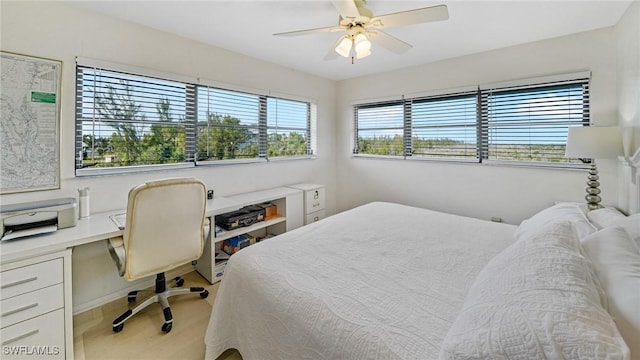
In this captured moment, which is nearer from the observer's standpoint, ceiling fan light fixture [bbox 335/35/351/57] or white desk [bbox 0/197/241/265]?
white desk [bbox 0/197/241/265]

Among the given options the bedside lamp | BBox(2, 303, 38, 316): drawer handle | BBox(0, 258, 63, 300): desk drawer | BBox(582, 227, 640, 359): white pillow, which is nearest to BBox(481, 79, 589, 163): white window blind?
the bedside lamp

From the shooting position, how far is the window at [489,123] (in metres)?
2.70

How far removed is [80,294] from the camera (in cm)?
217

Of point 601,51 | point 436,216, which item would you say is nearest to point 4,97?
point 436,216

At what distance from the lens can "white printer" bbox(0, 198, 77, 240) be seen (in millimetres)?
1615

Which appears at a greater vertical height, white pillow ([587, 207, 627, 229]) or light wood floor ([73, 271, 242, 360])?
white pillow ([587, 207, 627, 229])

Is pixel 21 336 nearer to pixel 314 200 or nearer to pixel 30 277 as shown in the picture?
pixel 30 277

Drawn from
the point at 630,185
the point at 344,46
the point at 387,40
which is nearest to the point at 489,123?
the point at 630,185

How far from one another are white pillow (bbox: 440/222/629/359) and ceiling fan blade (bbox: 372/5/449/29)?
4.76 ft

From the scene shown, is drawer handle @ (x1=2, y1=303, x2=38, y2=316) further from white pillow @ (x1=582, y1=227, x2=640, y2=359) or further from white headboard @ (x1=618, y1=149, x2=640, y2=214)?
white headboard @ (x1=618, y1=149, x2=640, y2=214)

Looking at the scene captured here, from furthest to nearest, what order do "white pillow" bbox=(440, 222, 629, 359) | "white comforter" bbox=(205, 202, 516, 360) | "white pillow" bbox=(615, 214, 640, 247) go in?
"white pillow" bbox=(615, 214, 640, 247)
"white comforter" bbox=(205, 202, 516, 360)
"white pillow" bbox=(440, 222, 629, 359)

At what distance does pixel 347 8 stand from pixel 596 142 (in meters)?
2.20

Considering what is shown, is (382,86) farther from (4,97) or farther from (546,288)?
(4,97)

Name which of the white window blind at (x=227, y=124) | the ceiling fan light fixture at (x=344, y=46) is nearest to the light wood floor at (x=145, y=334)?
the white window blind at (x=227, y=124)
